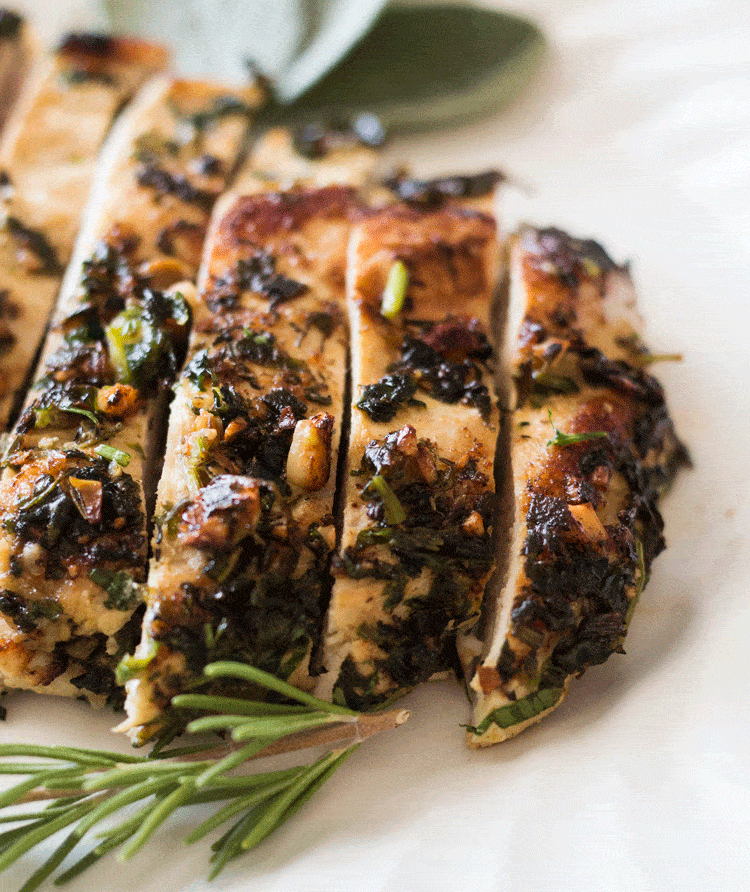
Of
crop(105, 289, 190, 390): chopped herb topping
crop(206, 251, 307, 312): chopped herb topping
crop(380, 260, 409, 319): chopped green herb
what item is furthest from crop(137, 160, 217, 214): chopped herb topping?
crop(380, 260, 409, 319): chopped green herb

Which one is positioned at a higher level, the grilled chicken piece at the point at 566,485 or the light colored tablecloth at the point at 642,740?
A: the grilled chicken piece at the point at 566,485

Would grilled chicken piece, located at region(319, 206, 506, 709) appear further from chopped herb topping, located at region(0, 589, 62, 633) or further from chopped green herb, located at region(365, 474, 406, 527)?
chopped herb topping, located at region(0, 589, 62, 633)

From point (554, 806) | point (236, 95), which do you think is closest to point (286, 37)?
point (236, 95)

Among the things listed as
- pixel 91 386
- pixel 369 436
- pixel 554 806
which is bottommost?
pixel 554 806

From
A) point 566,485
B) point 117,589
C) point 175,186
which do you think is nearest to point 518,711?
point 566,485

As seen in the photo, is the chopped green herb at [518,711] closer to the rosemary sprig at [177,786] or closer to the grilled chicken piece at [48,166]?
the rosemary sprig at [177,786]

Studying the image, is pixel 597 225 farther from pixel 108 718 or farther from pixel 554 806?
pixel 108 718

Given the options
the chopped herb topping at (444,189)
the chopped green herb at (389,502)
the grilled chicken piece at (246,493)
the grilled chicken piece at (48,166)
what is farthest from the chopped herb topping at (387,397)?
the grilled chicken piece at (48,166)
